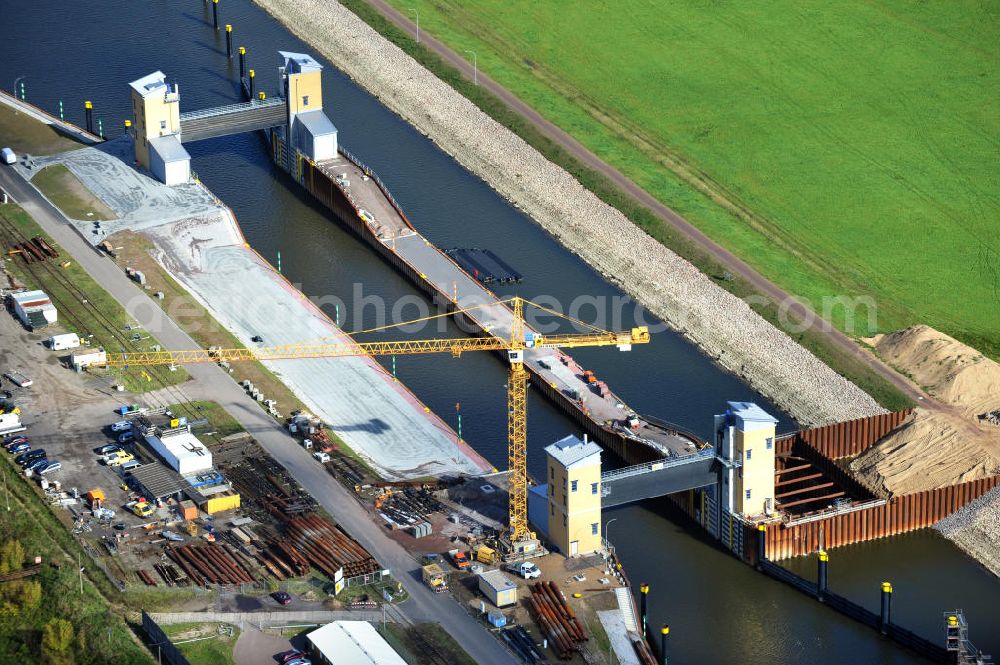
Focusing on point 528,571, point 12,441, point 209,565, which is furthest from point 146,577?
point 528,571

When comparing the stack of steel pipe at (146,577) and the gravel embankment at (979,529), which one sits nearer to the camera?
the stack of steel pipe at (146,577)

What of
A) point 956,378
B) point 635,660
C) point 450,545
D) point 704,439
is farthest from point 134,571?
point 956,378

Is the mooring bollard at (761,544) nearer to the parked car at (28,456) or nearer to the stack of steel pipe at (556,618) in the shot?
the stack of steel pipe at (556,618)

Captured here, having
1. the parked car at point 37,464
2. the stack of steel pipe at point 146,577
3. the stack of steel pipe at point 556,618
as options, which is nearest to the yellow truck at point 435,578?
the stack of steel pipe at point 556,618

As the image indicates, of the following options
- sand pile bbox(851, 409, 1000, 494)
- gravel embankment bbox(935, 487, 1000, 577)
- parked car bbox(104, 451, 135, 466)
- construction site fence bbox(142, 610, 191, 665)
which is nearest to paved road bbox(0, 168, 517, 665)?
parked car bbox(104, 451, 135, 466)

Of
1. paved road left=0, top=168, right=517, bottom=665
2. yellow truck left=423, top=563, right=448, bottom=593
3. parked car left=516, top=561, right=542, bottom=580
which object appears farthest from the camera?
parked car left=516, top=561, right=542, bottom=580

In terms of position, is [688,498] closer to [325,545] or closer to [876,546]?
[876,546]

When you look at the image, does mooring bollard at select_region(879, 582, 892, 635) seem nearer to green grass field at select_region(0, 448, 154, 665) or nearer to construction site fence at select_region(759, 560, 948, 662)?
construction site fence at select_region(759, 560, 948, 662)
